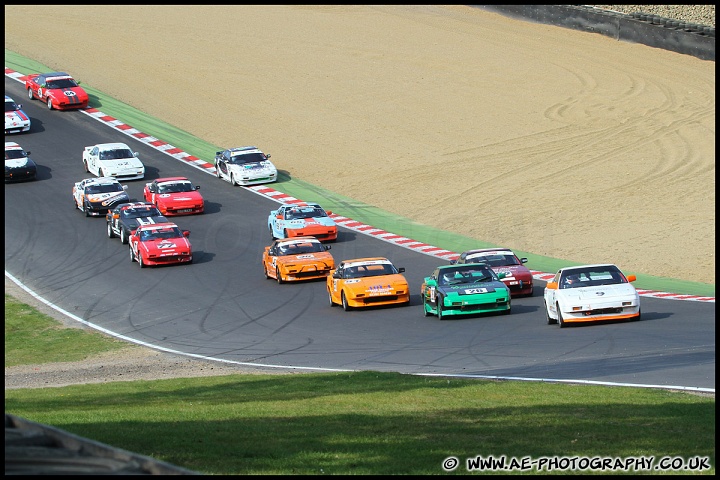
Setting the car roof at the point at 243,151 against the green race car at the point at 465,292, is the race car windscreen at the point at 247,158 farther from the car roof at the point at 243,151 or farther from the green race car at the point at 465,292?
the green race car at the point at 465,292

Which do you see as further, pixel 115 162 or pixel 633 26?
pixel 633 26

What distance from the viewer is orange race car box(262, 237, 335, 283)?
3133cm

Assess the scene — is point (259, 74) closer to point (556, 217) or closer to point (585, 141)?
point (585, 141)

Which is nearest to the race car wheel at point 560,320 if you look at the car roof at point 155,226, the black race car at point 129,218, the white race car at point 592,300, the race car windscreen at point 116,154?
the white race car at point 592,300

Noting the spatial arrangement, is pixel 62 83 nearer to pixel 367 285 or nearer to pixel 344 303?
pixel 344 303

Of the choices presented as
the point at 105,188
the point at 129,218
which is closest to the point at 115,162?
the point at 105,188

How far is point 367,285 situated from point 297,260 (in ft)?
13.8

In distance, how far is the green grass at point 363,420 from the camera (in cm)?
1026

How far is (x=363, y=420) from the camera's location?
499 inches

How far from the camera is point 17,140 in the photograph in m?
49.7

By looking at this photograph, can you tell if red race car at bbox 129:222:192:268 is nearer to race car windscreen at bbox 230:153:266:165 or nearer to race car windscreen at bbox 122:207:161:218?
race car windscreen at bbox 122:207:161:218

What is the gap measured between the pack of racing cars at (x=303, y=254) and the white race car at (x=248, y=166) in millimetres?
38

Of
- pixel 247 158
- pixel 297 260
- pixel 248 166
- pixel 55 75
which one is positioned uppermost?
pixel 55 75

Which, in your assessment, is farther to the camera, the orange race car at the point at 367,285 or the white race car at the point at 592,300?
the orange race car at the point at 367,285
